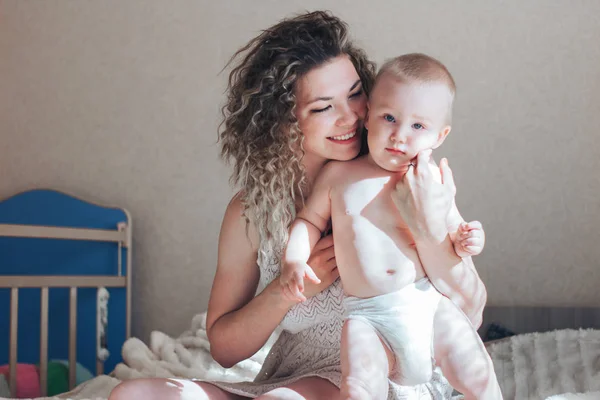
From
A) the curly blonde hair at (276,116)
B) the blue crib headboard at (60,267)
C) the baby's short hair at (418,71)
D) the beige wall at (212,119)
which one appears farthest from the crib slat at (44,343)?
the baby's short hair at (418,71)

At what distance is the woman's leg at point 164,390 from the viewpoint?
106 centimetres

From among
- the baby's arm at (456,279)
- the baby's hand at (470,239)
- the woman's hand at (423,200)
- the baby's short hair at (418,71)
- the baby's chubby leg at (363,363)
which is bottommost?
the baby's chubby leg at (363,363)

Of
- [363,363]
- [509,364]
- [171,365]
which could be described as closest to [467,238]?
[363,363]

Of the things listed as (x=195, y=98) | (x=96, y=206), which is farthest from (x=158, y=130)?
(x=96, y=206)

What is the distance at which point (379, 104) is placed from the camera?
1.08m

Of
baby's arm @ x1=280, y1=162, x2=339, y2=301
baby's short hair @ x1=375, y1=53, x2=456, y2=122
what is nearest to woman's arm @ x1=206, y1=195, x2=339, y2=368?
baby's arm @ x1=280, y1=162, x2=339, y2=301

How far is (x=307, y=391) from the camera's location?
1.11 metres

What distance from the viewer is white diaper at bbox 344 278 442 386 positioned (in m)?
1.02

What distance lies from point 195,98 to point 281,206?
1330 mm

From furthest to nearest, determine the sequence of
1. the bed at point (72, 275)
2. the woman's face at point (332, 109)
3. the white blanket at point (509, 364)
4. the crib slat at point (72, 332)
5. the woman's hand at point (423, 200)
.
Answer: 1. the bed at point (72, 275)
2. the crib slat at point (72, 332)
3. the white blanket at point (509, 364)
4. the woman's face at point (332, 109)
5. the woman's hand at point (423, 200)

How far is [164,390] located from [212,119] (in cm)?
145

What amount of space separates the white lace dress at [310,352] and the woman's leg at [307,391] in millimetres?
12

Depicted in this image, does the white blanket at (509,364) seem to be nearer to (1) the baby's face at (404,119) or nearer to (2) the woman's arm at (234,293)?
(2) the woman's arm at (234,293)

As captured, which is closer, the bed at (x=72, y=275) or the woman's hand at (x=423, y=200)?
the woman's hand at (x=423, y=200)
